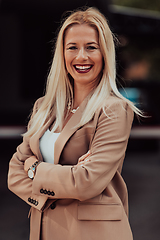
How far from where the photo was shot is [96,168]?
1.45 metres

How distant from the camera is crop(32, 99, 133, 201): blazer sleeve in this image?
4.70 feet

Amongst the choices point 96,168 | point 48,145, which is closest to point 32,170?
point 48,145

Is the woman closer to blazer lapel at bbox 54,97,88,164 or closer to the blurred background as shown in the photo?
blazer lapel at bbox 54,97,88,164

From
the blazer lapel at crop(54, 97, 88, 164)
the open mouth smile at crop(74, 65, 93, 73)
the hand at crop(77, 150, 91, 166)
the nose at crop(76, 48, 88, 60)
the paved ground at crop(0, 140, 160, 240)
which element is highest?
the nose at crop(76, 48, 88, 60)

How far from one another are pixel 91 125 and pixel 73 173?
0.26 meters

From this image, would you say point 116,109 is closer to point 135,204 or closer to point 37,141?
point 37,141

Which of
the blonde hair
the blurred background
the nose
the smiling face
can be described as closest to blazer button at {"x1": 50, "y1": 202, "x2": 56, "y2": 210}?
the blonde hair

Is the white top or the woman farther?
the white top

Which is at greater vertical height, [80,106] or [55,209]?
[80,106]

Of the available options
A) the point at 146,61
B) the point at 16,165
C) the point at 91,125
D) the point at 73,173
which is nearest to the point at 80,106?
the point at 91,125

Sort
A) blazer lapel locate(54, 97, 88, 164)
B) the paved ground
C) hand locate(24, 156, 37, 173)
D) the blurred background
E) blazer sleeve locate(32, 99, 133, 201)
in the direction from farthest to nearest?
the blurred background → the paved ground → hand locate(24, 156, 37, 173) → blazer lapel locate(54, 97, 88, 164) → blazer sleeve locate(32, 99, 133, 201)

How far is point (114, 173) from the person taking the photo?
59.8 inches

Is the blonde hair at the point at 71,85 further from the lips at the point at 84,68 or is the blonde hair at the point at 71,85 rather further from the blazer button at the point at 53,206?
the blazer button at the point at 53,206

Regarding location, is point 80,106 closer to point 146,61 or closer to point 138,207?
point 138,207
